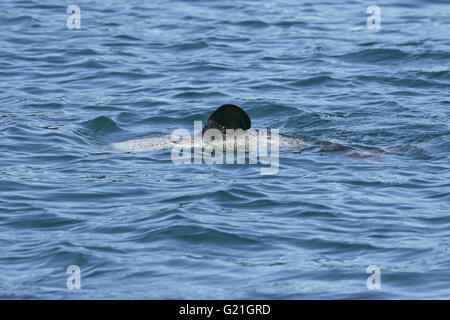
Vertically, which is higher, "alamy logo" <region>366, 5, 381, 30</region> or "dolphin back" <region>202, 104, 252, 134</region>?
"alamy logo" <region>366, 5, 381, 30</region>

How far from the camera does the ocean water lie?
609 centimetres

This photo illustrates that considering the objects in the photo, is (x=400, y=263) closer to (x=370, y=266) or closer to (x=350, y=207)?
(x=370, y=266)

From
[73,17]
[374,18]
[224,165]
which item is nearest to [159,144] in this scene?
[224,165]

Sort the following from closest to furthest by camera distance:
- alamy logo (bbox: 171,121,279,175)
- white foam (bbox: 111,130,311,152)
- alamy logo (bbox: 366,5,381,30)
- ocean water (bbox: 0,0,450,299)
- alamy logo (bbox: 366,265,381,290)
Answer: alamy logo (bbox: 366,265,381,290)
ocean water (bbox: 0,0,450,299)
alamy logo (bbox: 171,121,279,175)
white foam (bbox: 111,130,311,152)
alamy logo (bbox: 366,5,381,30)

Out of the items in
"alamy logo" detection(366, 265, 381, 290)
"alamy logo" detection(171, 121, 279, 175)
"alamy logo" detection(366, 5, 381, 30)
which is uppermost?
"alamy logo" detection(366, 5, 381, 30)

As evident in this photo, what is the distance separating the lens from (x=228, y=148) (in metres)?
9.21

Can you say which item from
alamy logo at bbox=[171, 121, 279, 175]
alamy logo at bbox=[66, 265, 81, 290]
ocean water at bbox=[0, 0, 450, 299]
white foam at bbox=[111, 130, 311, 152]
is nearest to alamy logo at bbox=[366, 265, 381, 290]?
ocean water at bbox=[0, 0, 450, 299]

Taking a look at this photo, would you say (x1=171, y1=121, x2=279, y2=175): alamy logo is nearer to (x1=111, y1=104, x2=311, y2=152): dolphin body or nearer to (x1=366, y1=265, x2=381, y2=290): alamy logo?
(x1=111, y1=104, x2=311, y2=152): dolphin body

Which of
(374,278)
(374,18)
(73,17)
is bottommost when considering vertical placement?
(374,278)

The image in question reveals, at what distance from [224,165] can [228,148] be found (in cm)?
45

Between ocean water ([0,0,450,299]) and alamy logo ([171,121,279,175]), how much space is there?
165 mm

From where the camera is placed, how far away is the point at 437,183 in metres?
8.10

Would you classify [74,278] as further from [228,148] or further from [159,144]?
[159,144]
